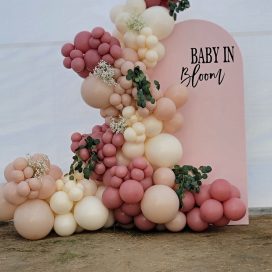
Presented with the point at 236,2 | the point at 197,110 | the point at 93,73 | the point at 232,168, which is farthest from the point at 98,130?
the point at 236,2

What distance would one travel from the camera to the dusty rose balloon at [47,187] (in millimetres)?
1444

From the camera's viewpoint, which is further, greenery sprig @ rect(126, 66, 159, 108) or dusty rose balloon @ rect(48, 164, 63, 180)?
dusty rose balloon @ rect(48, 164, 63, 180)

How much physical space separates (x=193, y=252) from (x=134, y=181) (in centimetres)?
26

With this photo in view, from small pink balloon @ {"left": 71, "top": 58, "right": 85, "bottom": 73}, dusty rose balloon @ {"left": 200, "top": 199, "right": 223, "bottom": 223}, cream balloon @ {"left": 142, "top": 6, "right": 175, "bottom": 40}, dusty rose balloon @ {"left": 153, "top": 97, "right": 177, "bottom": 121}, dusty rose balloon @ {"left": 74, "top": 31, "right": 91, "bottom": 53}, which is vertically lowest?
dusty rose balloon @ {"left": 200, "top": 199, "right": 223, "bottom": 223}

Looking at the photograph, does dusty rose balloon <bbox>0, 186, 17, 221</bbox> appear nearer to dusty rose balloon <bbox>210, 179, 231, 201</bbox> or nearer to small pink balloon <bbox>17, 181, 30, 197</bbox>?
small pink balloon <bbox>17, 181, 30, 197</bbox>

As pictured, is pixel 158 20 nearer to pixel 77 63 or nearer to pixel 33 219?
pixel 77 63

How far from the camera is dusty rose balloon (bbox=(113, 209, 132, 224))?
1501mm

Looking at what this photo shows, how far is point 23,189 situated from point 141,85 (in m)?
0.43

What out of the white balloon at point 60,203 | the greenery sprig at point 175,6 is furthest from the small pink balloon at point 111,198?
the greenery sprig at point 175,6

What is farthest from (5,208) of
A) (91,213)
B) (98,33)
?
(98,33)

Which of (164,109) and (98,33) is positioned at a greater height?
(98,33)

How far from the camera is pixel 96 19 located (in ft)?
6.02

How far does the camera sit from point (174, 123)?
153cm

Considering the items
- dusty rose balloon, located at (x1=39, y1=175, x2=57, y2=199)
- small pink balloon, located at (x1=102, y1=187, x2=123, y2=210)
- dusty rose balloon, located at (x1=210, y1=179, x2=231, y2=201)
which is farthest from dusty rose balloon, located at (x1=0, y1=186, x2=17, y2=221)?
dusty rose balloon, located at (x1=210, y1=179, x2=231, y2=201)
